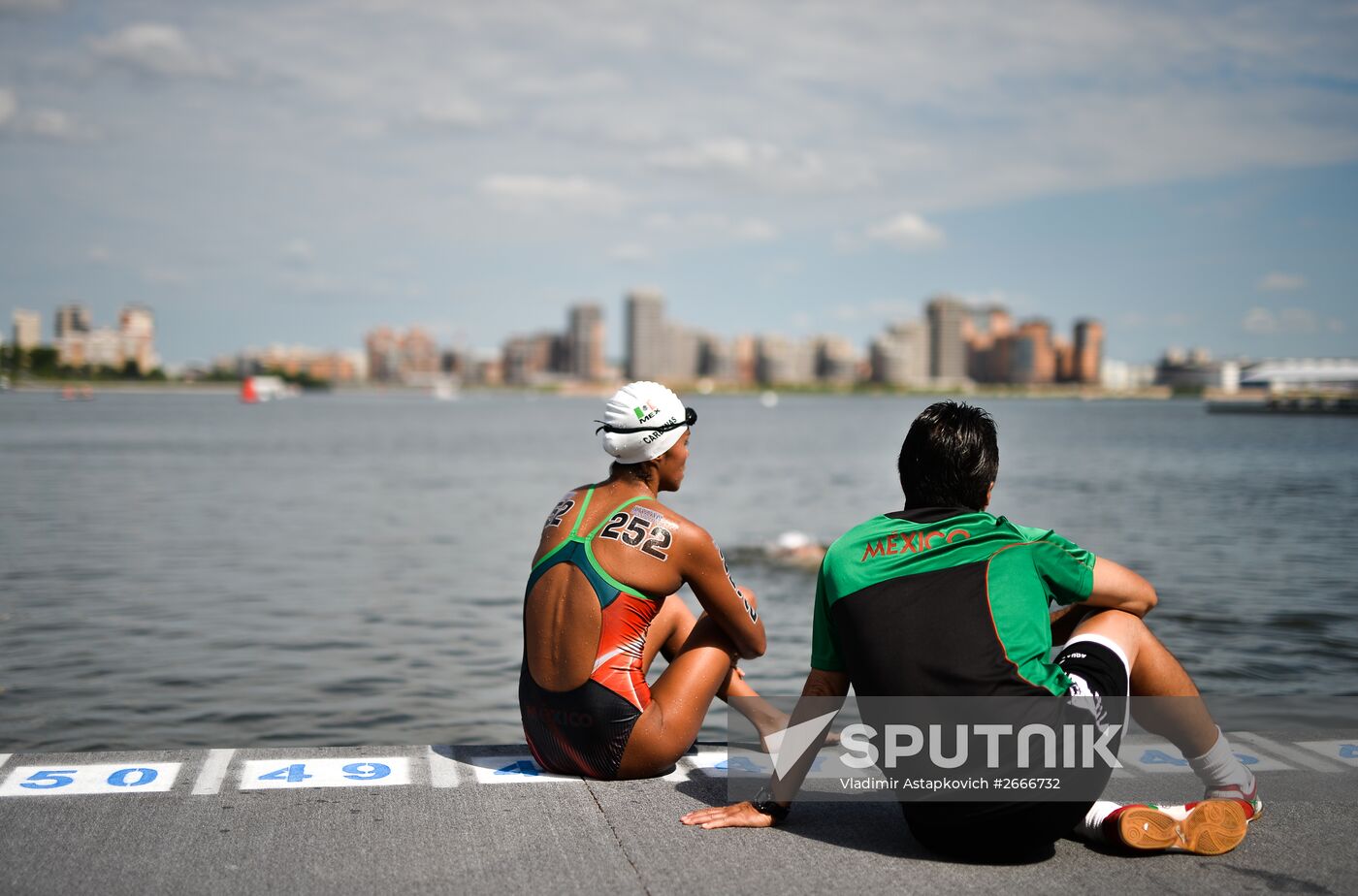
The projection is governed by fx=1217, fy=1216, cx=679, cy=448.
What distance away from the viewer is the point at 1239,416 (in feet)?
470

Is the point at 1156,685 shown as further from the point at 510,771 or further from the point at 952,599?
the point at 510,771

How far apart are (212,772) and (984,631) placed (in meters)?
3.18

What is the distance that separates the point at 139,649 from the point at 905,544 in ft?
35.0

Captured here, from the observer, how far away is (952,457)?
3.94 m

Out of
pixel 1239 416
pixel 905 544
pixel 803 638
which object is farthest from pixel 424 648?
pixel 1239 416

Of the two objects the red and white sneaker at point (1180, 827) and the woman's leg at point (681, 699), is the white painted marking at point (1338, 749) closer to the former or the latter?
the red and white sneaker at point (1180, 827)

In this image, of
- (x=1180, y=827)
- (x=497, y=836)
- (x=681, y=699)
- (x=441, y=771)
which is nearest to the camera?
(x=1180, y=827)

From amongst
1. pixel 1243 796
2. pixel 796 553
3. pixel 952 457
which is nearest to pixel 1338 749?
pixel 1243 796

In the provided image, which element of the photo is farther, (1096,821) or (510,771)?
(510,771)

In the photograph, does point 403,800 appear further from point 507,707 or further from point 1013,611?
point 507,707

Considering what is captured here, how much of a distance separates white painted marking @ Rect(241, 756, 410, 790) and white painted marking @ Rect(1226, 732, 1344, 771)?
3.80m

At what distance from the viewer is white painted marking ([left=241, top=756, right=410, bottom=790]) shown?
4.85 m

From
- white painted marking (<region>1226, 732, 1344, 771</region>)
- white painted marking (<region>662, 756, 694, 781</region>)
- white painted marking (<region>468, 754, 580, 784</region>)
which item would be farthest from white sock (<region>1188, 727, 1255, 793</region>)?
white painted marking (<region>468, 754, 580, 784</region>)

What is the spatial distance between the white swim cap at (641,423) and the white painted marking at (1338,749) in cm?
327
